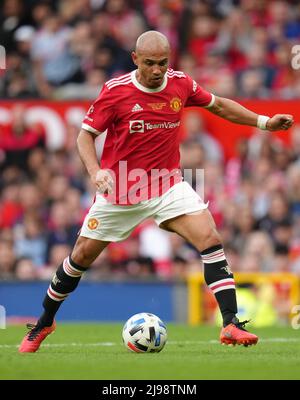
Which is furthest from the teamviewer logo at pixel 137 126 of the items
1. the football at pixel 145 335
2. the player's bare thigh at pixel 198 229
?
the football at pixel 145 335

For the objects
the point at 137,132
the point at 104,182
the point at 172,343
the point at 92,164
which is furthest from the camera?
the point at 172,343

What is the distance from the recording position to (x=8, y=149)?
16.9 m

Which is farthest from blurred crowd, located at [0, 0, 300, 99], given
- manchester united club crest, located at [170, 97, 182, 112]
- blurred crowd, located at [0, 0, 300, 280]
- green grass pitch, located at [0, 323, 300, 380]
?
manchester united club crest, located at [170, 97, 182, 112]

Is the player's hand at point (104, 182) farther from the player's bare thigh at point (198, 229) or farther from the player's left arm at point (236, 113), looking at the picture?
the player's left arm at point (236, 113)

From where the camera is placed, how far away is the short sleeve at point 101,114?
8695mm

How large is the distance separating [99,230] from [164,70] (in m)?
1.35

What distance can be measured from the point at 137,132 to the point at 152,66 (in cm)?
55

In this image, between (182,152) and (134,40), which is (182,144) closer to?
(182,152)

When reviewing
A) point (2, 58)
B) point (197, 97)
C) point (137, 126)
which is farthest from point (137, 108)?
point (2, 58)

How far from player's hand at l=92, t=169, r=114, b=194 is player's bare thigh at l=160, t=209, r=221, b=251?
765mm

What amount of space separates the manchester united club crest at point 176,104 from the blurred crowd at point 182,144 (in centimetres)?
560

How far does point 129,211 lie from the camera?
29.1ft
